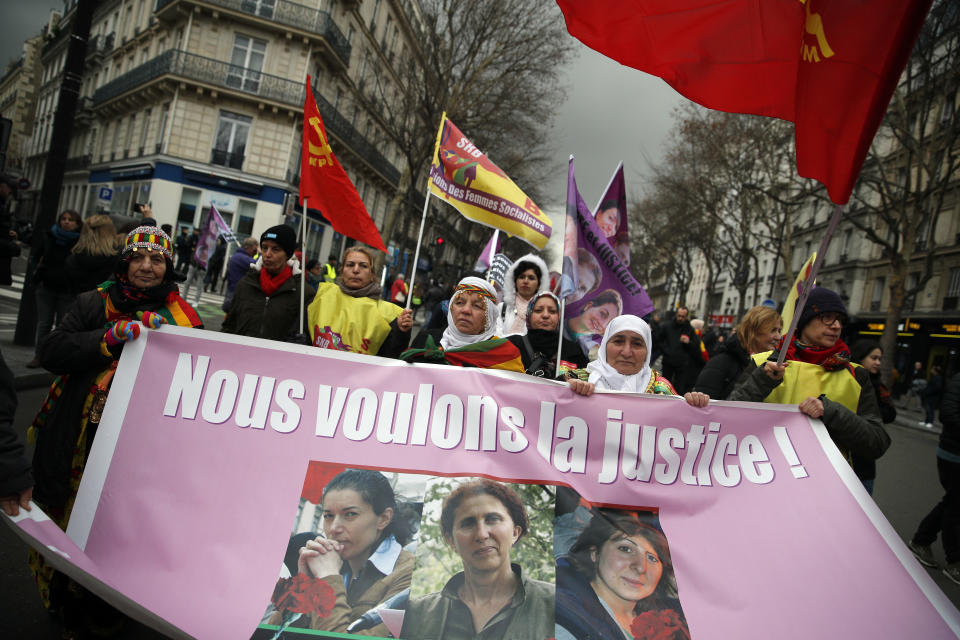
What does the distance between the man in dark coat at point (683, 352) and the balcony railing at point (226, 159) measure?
26.3 meters

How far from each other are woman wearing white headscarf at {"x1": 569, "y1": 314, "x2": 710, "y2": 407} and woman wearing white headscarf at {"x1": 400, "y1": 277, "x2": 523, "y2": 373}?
52 centimetres

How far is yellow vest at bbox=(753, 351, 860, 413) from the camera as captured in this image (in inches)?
126

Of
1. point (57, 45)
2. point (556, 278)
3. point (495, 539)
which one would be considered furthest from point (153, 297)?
point (57, 45)

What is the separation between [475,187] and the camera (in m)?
5.31

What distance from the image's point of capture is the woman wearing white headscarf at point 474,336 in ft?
11.2

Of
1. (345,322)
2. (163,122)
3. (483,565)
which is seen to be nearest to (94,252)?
(345,322)

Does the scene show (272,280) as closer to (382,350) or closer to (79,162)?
(382,350)

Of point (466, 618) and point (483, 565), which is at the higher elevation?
point (483, 565)

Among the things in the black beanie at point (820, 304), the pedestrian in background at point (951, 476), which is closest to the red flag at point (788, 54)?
the black beanie at point (820, 304)

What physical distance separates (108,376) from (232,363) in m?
0.50

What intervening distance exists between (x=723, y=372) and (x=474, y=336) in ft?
5.29

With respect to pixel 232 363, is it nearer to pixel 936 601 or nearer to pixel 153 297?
pixel 153 297

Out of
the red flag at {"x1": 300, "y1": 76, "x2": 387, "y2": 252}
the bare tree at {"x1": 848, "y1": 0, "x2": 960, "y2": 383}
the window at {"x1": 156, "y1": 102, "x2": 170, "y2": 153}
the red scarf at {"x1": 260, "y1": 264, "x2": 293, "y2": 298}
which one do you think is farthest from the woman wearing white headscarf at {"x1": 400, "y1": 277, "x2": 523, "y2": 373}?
the window at {"x1": 156, "y1": 102, "x2": 170, "y2": 153}

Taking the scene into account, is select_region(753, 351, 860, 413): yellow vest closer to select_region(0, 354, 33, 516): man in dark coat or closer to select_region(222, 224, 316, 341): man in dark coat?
select_region(222, 224, 316, 341): man in dark coat
